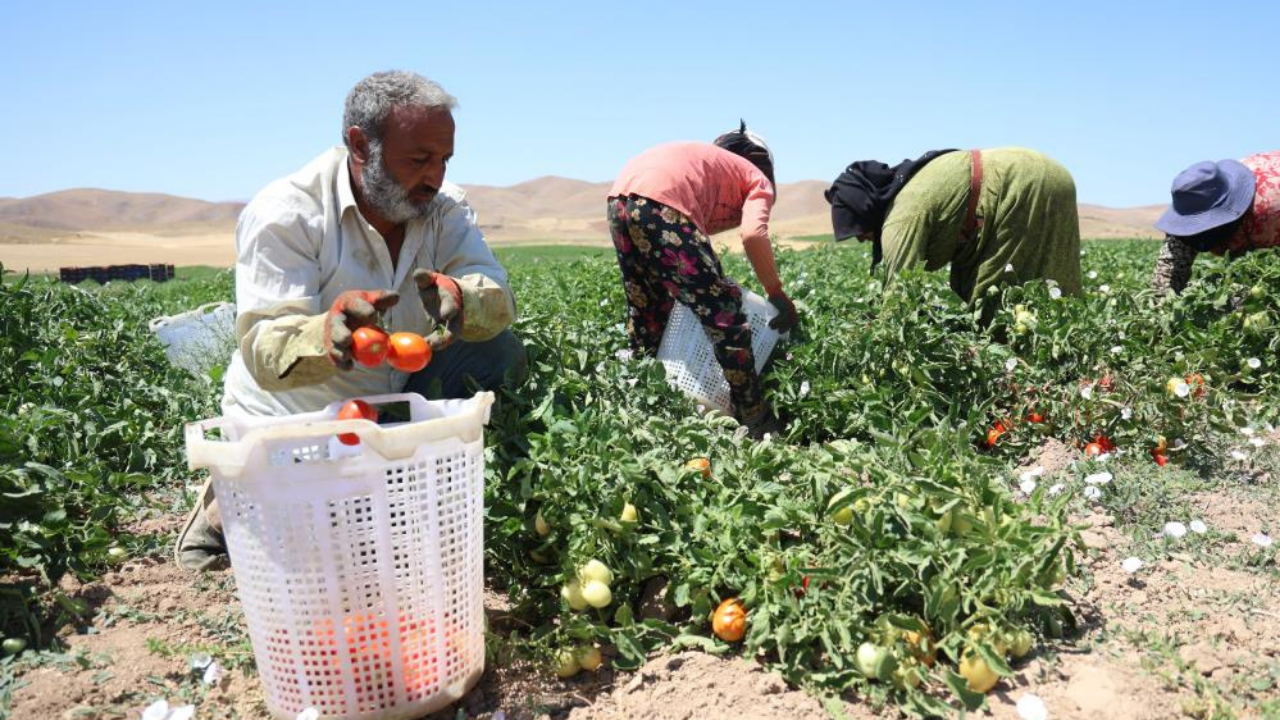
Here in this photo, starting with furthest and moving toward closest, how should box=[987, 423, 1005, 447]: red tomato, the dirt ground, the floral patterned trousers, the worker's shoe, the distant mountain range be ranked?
the distant mountain range → the floral patterned trousers → box=[987, 423, 1005, 447]: red tomato → the worker's shoe → the dirt ground

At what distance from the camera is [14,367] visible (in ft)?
12.6

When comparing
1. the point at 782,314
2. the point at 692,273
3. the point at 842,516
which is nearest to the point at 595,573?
the point at 842,516

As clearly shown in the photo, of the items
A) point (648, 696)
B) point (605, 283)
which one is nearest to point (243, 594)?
point (648, 696)

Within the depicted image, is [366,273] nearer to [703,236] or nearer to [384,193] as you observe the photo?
[384,193]

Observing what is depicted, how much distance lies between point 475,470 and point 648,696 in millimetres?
641

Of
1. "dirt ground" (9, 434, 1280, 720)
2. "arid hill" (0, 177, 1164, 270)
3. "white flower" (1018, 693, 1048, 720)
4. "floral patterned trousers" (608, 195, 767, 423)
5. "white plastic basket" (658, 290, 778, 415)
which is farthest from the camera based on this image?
"arid hill" (0, 177, 1164, 270)

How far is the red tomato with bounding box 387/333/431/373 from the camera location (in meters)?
2.18

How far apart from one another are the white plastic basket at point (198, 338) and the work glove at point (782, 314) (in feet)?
8.94

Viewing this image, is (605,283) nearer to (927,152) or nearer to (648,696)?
(927,152)

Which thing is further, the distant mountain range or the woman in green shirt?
the distant mountain range

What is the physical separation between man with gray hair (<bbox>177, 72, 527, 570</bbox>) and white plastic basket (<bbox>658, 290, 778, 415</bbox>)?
4.09 feet

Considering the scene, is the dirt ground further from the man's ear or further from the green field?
the man's ear

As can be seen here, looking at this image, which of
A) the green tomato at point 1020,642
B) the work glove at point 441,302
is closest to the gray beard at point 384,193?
the work glove at point 441,302

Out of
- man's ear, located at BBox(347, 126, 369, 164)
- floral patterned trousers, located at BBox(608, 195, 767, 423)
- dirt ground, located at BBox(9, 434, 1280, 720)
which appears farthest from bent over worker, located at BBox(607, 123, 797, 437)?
dirt ground, located at BBox(9, 434, 1280, 720)
